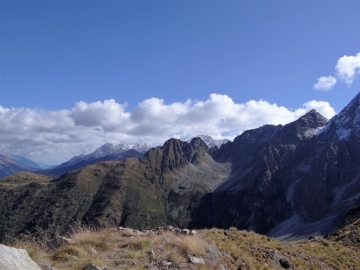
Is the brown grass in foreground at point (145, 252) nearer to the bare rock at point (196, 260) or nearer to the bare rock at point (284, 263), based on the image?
the bare rock at point (284, 263)

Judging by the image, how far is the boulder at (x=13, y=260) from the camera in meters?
6.27

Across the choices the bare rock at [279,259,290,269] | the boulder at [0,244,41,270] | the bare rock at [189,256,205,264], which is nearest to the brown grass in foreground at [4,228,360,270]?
the bare rock at [279,259,290,269]

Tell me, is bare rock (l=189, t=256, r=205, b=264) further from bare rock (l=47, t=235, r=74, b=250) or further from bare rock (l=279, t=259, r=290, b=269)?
bare rock (l=279, t=259, r=290, b=269)

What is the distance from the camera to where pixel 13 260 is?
670 cm

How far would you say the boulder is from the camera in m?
6.27

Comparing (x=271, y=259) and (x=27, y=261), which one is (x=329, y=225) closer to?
(x=271, y=259)

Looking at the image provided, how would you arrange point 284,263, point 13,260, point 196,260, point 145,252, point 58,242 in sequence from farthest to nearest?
point 284,263, point 58,242, point 196,260, point 145,252, point 13,260

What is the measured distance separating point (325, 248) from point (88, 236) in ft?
67.6

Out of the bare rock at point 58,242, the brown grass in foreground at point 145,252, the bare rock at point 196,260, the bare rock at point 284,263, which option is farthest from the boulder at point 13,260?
the bare rock at point 284,263

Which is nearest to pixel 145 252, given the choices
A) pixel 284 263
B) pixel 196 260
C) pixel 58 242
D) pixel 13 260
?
pixel 196 260

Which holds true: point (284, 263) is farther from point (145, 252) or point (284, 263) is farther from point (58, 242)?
point (58, 242)

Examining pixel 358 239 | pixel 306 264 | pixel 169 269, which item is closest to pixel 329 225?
pixel 358 239

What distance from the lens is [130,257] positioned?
10.9m

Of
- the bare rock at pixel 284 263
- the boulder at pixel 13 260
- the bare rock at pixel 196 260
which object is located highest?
the boulder at pixel 13 260
